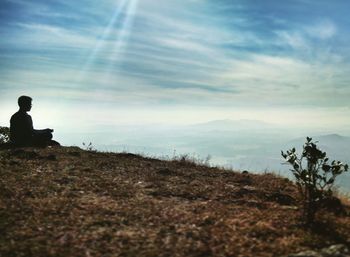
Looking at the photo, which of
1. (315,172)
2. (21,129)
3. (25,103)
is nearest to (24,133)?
(21,129)

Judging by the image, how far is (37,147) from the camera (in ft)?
87.3

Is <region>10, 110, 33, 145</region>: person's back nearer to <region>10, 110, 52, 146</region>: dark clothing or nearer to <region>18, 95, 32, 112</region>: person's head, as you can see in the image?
<region>10, 110, 52, 146</region>: dark clothing

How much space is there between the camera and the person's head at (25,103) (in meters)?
28.9

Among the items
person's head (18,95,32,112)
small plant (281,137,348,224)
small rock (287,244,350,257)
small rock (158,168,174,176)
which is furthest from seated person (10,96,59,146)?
small rock (287,244,350,257)

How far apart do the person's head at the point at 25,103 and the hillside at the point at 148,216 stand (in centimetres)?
1080

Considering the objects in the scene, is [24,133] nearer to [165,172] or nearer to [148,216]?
[165,172]

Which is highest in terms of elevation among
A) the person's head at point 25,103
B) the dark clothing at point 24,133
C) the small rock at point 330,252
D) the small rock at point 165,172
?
the person's head at point 25,103

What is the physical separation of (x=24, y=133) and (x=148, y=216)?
1933cm

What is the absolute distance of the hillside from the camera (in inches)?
356

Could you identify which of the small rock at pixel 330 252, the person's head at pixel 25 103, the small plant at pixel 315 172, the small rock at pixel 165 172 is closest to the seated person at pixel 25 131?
the person's head at pixel 25 103

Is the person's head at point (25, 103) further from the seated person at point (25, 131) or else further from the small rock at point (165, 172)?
the small rock at point (165, 172)

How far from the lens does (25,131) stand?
2812 cm

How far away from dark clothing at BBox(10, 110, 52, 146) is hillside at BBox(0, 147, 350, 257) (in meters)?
9.07

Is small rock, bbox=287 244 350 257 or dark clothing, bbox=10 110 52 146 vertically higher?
dark clothing, bbox=10 110 52 146
